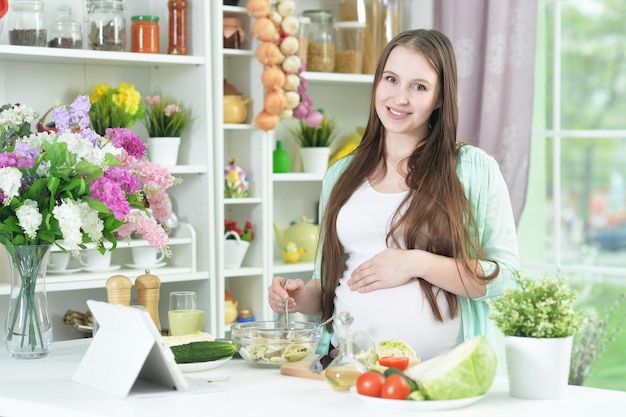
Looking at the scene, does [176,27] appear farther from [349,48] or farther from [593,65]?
[593,65]

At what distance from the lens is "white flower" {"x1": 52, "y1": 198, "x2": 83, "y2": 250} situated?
2215 mm

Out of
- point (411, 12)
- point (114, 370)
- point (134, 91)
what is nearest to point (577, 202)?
point (411, 12)

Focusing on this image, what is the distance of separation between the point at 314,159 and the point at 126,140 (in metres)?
1.82

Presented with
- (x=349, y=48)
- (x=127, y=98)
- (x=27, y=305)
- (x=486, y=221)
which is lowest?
(x=27, y=305)

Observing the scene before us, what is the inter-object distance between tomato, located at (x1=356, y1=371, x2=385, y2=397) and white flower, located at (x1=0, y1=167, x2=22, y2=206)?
0.88 metres

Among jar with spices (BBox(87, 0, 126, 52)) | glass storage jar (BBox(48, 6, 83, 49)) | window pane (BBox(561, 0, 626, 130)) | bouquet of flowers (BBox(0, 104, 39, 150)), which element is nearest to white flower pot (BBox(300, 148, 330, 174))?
jar with spices (BBox(87, 0, 126, 52))

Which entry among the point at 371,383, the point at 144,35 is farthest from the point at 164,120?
the point at 371,383

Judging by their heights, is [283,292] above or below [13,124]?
below

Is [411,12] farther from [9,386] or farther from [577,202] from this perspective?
[577,202]

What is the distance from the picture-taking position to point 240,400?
196 cm

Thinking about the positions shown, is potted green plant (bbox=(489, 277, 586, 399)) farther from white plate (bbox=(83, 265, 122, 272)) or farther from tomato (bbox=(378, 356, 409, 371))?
white plate (bbox=(83, 265, 122, 272))

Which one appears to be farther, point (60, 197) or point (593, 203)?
point (593, 203)

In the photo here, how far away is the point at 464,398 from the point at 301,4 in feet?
9.25

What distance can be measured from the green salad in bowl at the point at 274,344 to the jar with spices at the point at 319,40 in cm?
207
